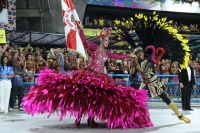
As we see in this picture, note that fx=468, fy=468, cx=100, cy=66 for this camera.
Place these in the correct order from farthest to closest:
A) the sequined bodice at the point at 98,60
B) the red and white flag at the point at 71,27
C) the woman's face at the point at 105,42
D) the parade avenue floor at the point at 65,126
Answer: the red and white flag at the point at 71,27 → the woman's face at the point at 105,42 → the sequined bodice at the point at 98,60 → the parade avenue floor at the point at 65,126

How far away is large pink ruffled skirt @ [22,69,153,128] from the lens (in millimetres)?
9000

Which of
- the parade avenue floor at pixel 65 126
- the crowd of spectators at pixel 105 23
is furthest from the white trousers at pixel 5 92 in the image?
the crowd of spectators at pixel 105 23

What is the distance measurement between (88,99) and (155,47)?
7.53 ft

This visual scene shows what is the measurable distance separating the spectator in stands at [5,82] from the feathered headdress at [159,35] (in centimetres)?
421

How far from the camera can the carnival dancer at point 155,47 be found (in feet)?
33.3

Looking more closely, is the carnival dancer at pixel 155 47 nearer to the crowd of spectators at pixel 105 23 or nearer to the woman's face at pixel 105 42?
the woman's face at pixel 105 42

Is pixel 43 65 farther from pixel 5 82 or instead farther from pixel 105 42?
pixel 105 42

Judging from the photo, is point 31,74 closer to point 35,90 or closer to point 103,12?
point 35,90

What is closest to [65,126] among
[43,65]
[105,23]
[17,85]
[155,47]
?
[155,47]

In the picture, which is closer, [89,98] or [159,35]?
[89,98]

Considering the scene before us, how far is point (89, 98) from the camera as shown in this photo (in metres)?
9.00

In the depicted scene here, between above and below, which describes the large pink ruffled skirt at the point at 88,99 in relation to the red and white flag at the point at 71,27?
below

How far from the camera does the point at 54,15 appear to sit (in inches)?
1214

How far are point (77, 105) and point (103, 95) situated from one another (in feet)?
1.76
